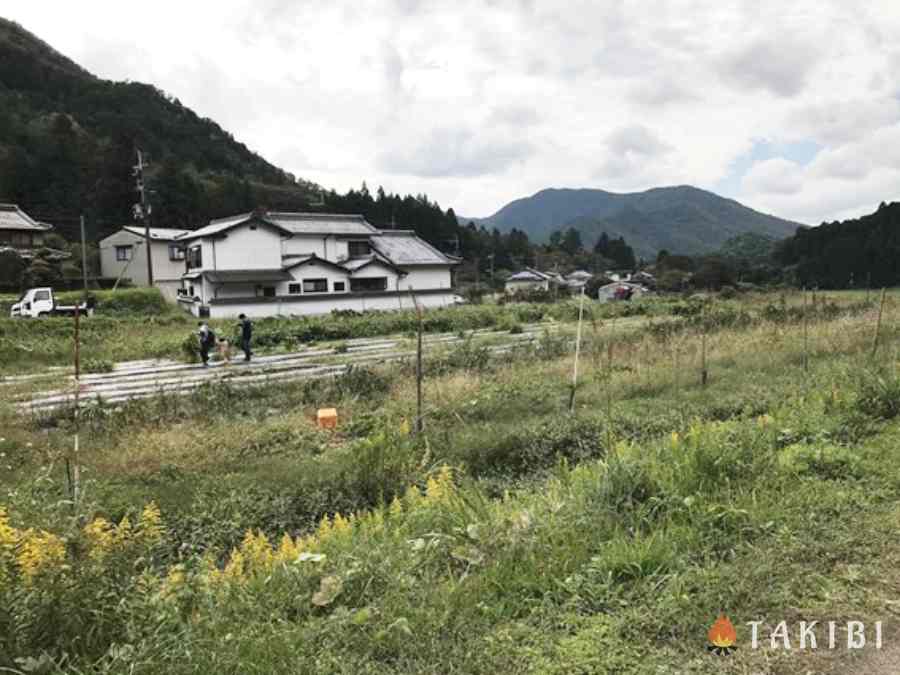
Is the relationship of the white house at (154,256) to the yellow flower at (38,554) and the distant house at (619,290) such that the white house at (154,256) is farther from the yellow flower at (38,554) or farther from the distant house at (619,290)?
the yellow flower at (38,554)

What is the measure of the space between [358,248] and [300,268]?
26.0 ft

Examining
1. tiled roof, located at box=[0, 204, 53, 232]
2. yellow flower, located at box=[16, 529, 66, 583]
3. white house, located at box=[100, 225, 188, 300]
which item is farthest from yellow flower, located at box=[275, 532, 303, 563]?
tiled roof, located at box=[0, 204, 53, 232]

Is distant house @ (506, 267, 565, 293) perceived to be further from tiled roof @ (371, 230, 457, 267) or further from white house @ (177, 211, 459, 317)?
white house @ (177, 211, 459, 317)

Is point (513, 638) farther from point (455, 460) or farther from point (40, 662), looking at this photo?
point (455, 460)

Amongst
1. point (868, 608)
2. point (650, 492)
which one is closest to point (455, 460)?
point (650, 492)

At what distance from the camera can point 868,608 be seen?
2711mm

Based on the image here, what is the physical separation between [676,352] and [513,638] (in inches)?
375

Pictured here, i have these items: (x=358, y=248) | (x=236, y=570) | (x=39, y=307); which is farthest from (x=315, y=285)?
(x=236, y=570)

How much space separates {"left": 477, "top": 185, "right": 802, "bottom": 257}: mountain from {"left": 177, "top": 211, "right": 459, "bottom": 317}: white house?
239 ft

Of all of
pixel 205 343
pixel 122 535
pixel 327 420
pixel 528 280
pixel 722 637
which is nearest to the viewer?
pixel 722 637

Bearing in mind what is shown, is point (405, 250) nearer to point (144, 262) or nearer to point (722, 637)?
point (144, 262)

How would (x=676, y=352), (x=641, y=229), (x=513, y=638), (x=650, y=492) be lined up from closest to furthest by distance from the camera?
(x=513, y=638) < (x=650, y=492) < (x=676, y=352) < (x=641, y=229)

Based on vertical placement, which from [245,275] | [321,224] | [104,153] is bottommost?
[245,275]

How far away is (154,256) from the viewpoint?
3650cm
